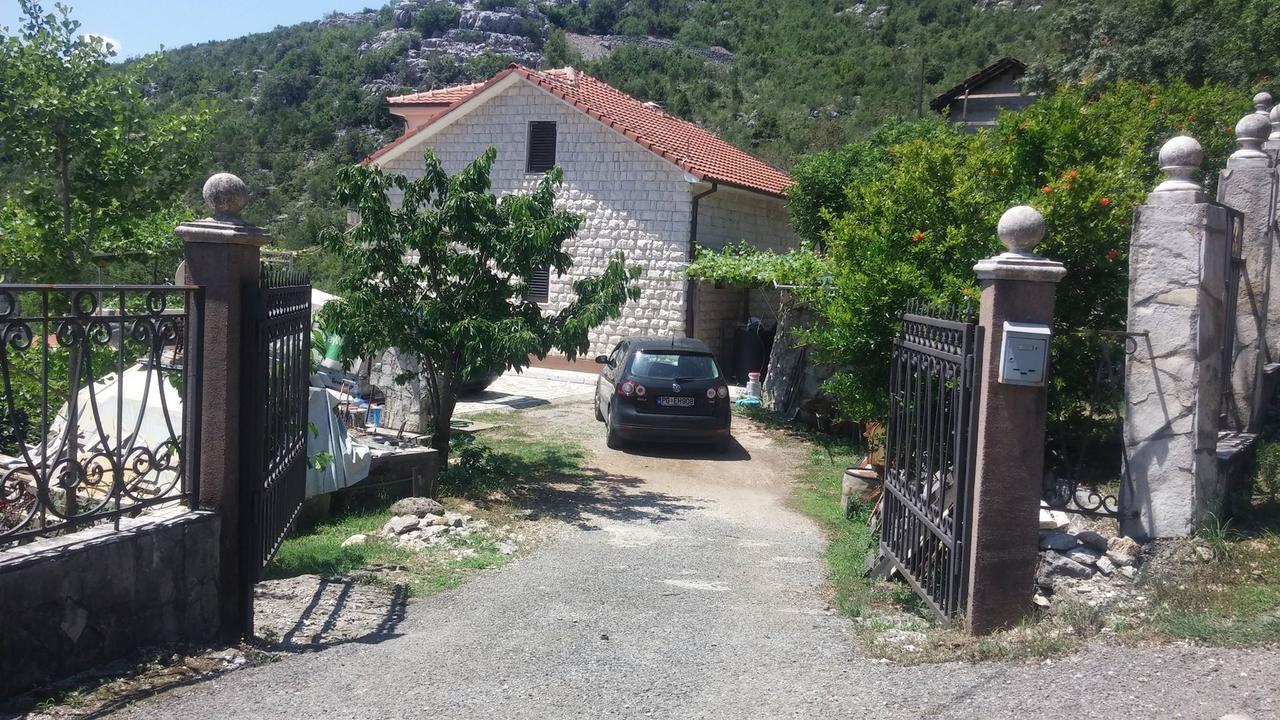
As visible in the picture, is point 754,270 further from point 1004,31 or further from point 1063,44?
point 1004,31

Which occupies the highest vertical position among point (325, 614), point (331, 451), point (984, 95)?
point (984, 95)

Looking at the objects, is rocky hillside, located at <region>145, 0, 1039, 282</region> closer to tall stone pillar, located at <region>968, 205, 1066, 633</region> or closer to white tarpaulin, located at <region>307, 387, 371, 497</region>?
white tarpaulin, located at <region>307, 387, 371, 497</region>

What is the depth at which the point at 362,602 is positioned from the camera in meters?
6.39

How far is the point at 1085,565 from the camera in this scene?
562 cm

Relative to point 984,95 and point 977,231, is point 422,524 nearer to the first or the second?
point 977,231

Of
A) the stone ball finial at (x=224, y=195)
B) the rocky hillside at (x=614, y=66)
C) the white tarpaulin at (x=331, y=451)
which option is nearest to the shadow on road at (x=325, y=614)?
the white tarpaulin at (x=331, y=451)

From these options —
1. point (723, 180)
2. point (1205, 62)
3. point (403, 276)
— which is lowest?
point (403, 276)

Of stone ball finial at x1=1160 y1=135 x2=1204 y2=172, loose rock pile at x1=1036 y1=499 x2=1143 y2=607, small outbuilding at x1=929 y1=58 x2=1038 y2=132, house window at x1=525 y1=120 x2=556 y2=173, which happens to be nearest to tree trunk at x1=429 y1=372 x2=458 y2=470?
loose rock pile at x1=1036 y1=499 x2=1143 y2=607

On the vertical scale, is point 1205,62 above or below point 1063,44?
below

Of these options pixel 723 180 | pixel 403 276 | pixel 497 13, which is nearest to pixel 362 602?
pixel 403 276

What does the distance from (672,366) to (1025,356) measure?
841cm

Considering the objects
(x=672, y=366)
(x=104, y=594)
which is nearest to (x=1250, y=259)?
(x=672, y=366)

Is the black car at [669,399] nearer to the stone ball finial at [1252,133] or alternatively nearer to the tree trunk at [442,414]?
the tree trunk at [442,414]

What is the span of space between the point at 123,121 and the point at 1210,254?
887 centimetres
